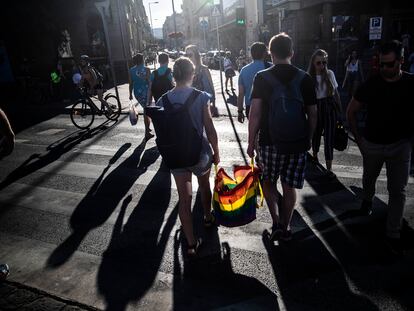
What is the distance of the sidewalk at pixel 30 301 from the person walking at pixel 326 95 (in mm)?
4000

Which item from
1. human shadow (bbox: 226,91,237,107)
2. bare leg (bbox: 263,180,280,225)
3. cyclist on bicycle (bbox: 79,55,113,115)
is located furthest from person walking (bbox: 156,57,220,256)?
human shadow (bbox: 226,91,237,107)

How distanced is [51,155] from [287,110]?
638 cm

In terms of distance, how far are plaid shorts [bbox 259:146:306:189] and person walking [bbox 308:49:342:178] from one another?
2073 millimetres

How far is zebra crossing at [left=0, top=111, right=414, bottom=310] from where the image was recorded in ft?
10.8

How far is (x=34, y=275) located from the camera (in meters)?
3.49

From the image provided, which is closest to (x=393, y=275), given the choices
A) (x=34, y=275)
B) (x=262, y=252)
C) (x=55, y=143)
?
(x=262, y=252)

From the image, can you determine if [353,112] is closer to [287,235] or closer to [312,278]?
[287,235]

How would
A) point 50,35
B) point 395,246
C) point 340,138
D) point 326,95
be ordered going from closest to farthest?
point 395,246
point 340,138
point 326,95
point 50,35

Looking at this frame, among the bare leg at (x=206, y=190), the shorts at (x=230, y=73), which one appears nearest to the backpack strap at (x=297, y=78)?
the bare leg at (x=206, y=190)

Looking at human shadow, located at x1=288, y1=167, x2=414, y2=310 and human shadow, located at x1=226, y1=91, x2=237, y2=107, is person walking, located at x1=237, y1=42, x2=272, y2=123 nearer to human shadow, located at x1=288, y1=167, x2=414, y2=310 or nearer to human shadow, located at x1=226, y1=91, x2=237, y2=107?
human shadow, located at x1=288, y1=167, x2=414, y2=310

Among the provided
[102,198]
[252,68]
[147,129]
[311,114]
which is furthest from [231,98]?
[311,114]

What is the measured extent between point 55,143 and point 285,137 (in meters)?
7.36

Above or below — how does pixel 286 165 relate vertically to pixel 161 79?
below

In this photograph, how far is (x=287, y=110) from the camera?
3084mm
